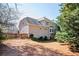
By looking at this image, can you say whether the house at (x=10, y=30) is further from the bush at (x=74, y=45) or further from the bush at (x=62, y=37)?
the bush at (x=74, y=45)

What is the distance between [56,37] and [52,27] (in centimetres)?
14

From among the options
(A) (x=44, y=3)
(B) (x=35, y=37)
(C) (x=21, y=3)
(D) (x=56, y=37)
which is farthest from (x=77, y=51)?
(C) (x=21, y=3)

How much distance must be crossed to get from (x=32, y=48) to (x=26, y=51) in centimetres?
9

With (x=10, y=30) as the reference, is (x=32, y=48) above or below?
below

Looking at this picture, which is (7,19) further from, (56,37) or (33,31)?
(56,37)

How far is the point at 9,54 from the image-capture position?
9.06ft

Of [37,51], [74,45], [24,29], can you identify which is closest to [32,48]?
[37,51]

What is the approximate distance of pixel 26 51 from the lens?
278cm

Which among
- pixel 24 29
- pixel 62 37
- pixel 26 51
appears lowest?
pixel 26 51

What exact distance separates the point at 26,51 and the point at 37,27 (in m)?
0.35

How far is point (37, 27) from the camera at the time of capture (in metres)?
2.77

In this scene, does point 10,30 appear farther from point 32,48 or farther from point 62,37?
point 62,37

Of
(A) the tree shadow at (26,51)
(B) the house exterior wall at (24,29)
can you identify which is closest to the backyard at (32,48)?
(A) the tree shadow at (26,51)

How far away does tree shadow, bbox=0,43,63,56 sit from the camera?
2.76 m
